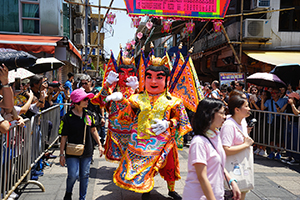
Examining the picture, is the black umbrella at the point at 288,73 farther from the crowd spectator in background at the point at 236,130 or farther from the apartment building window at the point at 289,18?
the apartment building window at the point at 289,18

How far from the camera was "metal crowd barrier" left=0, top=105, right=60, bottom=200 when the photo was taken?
3.53 metres

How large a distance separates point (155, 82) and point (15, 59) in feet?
6.23

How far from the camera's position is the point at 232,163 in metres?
2.90

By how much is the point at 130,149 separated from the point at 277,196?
241 centimetres

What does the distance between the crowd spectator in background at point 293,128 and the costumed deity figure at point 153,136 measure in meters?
3.30

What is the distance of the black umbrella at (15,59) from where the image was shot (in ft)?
10.1

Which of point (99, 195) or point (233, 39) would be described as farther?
point (233, 39)

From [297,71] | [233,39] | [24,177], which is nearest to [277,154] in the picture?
[297,71]

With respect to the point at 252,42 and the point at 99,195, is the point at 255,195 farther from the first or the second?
the point at 252,42

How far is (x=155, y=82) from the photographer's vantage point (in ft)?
14.0

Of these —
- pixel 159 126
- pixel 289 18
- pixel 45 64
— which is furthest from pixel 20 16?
pixel 289 18

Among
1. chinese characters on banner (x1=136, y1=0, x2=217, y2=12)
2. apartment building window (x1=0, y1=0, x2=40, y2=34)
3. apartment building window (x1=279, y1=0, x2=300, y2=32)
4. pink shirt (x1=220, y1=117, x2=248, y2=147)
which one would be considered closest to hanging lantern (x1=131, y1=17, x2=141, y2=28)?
chinese characters on banner (x1=136, y1=0, x2=217, y2=12)

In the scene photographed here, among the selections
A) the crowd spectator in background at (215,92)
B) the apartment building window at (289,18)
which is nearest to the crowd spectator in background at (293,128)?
the crowd spectator in background at (215,92)

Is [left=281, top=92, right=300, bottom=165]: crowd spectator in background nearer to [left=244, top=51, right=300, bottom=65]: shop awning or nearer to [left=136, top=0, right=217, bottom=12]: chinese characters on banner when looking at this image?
[left=136, top=0, right=217, bottom=12]: chinese characters on banner
